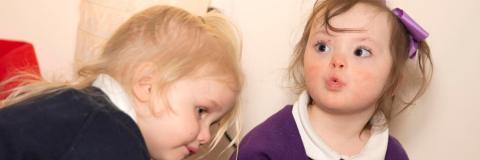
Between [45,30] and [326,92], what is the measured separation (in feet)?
2.48

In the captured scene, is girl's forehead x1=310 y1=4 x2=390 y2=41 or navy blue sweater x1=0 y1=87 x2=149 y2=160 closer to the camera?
navy blue sweater x1=0 y1=87 x2=149 y2=160

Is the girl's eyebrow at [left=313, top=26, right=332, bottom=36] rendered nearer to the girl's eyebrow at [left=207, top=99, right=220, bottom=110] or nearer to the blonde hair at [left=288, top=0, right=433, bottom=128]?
the blonde hair at [left=288, top=0, right=433, bottom=128]

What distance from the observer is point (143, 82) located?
31.9 inches

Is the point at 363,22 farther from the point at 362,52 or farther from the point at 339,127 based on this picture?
the point at 339,127

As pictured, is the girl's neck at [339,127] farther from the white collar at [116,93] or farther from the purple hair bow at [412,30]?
the white collar at [116,93]

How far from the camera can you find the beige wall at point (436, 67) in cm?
115

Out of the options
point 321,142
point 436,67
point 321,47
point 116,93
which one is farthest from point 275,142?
point 436,67

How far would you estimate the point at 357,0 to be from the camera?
0.97m

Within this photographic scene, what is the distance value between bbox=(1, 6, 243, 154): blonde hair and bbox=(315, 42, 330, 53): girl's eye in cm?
18

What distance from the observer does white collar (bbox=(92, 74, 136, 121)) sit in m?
0.78

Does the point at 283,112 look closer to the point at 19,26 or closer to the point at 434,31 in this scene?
the point at 434,31

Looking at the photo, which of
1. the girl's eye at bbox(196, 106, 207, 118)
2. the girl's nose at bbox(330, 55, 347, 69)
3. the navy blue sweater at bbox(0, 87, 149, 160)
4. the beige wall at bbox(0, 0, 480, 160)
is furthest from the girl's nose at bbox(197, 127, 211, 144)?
the beige wall at bbox(0, 0, 480, 160)

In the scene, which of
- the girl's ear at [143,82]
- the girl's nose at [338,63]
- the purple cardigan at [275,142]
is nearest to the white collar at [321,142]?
the purple cardigan at [275,142]

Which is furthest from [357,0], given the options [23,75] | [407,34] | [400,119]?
[23,75]
